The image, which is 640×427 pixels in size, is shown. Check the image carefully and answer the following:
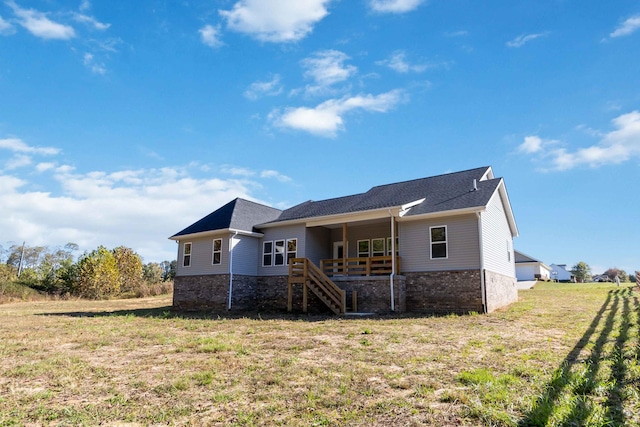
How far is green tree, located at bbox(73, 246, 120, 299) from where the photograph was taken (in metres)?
33.2

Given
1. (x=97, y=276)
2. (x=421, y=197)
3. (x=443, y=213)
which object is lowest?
(x=97, y=276)

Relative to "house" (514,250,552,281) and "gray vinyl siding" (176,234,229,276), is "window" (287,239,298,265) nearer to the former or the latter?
"gray vinyl siding" (176,234,229,276)

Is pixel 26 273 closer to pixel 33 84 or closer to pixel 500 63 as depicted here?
pixel 33 84

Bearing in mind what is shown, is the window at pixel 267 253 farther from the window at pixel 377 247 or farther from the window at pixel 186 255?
the window at pixel 377 247

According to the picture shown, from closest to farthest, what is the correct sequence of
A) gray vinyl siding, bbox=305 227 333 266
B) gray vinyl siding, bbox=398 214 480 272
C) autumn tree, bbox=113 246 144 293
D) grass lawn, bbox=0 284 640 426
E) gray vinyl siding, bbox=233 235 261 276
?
grass lawn, bbox=0 284 640 426, gray vinyl siding, bbox=398 214 480 272, gray vinyl siding, bbox=305 227 333 266, gray vinyl siding, bbox=233 235 261 276, autumn tree, bbox=113 246 144 293

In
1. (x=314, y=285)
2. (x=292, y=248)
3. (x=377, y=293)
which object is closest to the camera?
(x=377, y=293)

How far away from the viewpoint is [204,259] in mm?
20844

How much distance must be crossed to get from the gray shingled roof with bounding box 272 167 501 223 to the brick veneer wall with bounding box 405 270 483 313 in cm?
251

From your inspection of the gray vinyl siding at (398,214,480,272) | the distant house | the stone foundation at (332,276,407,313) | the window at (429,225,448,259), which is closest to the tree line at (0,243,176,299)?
the stone foundation at (332,276,407,313)

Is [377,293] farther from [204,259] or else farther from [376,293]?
[204,259]

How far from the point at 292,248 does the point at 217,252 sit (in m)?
3.88

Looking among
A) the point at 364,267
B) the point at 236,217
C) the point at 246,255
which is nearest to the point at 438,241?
the point at 364,267

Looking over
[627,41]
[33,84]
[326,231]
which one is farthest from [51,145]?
[627,41]

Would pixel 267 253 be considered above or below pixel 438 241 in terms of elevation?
below
